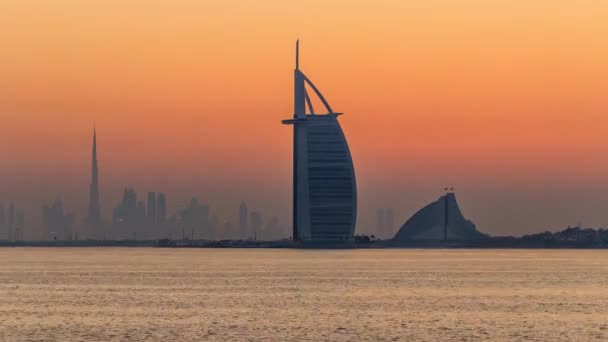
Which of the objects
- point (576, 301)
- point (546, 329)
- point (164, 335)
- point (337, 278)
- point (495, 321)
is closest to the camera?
point (164, 335)

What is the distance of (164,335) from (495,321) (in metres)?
27.2

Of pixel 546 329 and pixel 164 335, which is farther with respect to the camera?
pixel 546 329

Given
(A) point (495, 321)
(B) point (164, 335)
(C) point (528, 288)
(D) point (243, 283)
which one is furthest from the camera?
(D) point (243, 283)

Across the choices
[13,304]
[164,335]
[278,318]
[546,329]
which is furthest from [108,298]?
[546,329]

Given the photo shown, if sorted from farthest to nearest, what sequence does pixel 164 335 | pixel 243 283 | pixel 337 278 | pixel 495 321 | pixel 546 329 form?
pixel 337 278 → pixel 243 283 → pixel 495 321 → pixel 546 329 → pixel 164 335

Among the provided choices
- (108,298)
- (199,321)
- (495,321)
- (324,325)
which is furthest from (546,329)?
(108,298)

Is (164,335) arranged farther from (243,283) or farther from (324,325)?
(243,283)

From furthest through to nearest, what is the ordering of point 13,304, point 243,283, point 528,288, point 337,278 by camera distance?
point 337,278
point 243,283
point 528,288
point 13,304

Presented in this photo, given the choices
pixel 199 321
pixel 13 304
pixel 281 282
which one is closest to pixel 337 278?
pixel 281 282

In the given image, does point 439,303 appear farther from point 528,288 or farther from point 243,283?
point 243,283

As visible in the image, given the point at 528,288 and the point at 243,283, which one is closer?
the point at 528,288

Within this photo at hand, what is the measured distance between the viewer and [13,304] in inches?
4702

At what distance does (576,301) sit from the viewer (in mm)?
127375

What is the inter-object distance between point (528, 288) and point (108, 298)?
50.2 meters
